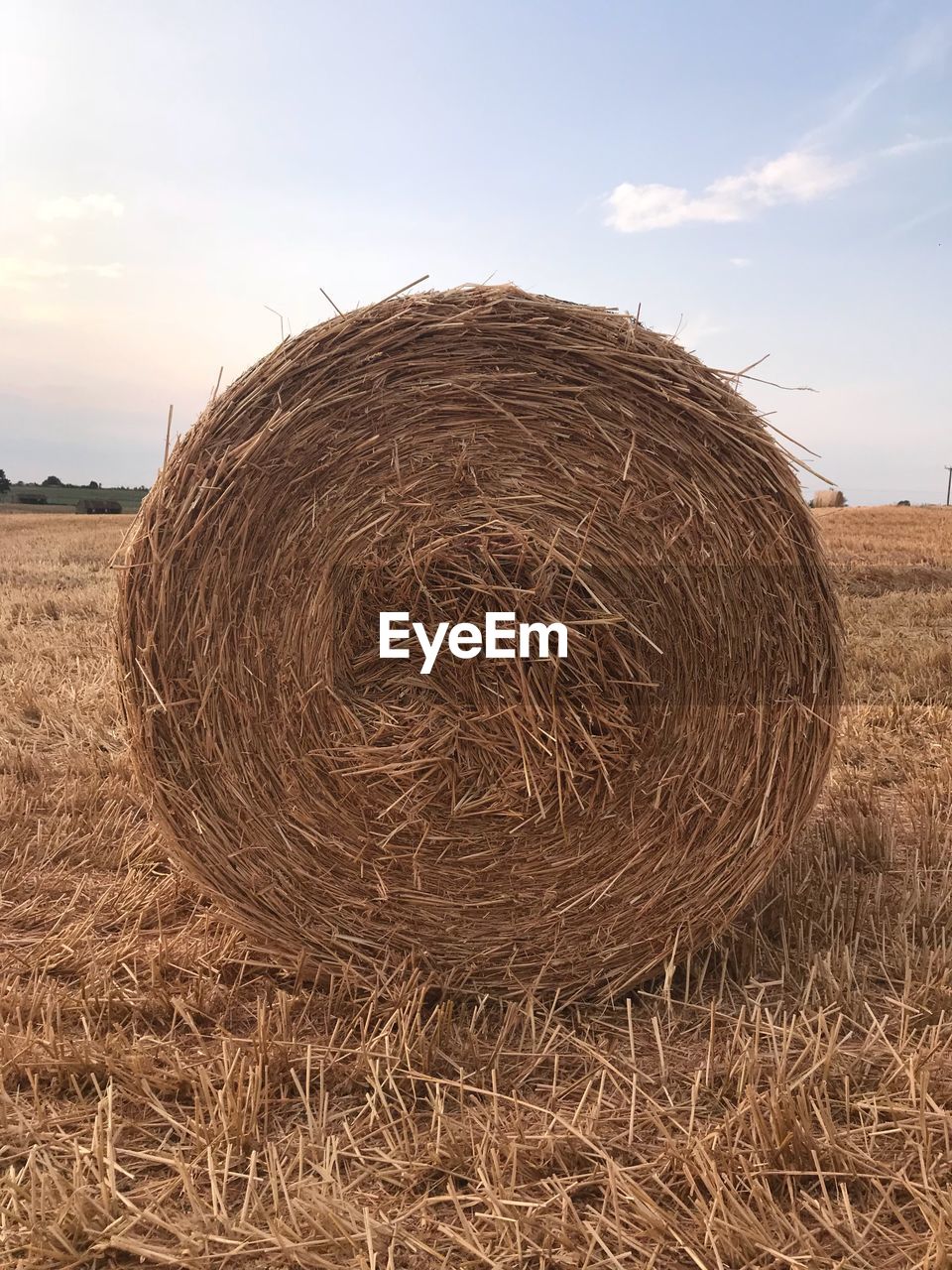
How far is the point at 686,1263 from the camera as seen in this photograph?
185cm

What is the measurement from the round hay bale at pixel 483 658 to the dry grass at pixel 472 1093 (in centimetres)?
25

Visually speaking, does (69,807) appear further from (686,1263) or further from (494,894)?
(686,1263)

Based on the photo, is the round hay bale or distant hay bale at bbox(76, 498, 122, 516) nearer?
the round hay bale

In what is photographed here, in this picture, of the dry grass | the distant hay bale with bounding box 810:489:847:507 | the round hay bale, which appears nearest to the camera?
the dry grass

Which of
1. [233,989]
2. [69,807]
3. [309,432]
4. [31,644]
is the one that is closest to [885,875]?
[233,989]

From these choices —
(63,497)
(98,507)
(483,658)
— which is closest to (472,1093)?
(483,658)

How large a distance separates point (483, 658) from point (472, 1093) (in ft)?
3.51

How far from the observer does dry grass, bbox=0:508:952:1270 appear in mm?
1881

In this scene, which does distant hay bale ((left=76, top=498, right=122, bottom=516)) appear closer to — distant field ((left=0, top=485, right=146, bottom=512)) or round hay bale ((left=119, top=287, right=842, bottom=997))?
distant field ((left=0, top=485, right=146, bottom=512))

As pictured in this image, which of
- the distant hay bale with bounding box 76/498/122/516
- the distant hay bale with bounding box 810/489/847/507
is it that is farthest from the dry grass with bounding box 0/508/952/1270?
the distant hay bale with bounding box 76/498/122/516

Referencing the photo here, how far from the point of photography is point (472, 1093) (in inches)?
93.4

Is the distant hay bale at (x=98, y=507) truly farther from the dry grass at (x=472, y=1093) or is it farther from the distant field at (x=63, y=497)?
the dry grass at (x=472, y=1093)

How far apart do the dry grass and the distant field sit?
96.4 feet

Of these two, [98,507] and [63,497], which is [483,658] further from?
[63,497]
